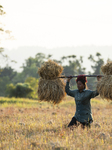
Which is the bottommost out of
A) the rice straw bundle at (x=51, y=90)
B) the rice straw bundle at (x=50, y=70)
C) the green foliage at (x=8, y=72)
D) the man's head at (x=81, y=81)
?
the rice straw bundle at (x=51, y=90)

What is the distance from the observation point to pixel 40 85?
7.07m

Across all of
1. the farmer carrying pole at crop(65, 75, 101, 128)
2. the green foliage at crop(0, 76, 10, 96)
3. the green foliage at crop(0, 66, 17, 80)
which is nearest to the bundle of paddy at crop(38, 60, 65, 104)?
the farmer carrying pole at crop(65, 75, 101, 128)

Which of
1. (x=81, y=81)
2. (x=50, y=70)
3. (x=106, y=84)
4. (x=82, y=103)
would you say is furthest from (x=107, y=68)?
(x=50, y=70)

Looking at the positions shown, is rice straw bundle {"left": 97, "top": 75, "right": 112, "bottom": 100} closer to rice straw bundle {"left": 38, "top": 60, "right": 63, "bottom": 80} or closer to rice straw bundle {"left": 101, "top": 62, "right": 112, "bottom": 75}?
rice straw bundle {"left": 101, "top": 62, "right": 112, "bottom": 75}

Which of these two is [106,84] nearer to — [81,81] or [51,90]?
[81,81]

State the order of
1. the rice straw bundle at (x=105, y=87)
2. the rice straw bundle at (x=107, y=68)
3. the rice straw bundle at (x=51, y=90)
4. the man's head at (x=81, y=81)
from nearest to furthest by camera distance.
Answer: the rice straw bundle at (x=105, y=87), the rice straw bundle at (x=107, y=68), the man's head at (x=81, y=81), the rice straw bundle at (x=51, y=90)

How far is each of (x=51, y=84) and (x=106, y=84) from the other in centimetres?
183

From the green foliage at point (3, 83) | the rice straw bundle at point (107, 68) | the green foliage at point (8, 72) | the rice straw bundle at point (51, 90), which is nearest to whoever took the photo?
the rice straw bundle at point (107, 68)

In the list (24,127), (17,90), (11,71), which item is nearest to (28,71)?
(11,71)

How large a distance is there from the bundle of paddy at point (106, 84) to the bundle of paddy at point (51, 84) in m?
1.43

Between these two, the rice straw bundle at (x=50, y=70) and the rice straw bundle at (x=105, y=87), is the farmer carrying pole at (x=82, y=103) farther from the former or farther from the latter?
the rice straw bundle at (x=50, y=70)

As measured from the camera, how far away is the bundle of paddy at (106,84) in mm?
5824

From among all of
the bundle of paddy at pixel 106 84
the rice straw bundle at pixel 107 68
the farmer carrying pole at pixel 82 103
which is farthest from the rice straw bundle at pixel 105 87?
the farmer carrying pole at pixel 82 103

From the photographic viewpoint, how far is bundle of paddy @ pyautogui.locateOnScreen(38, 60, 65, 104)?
22.5ft
